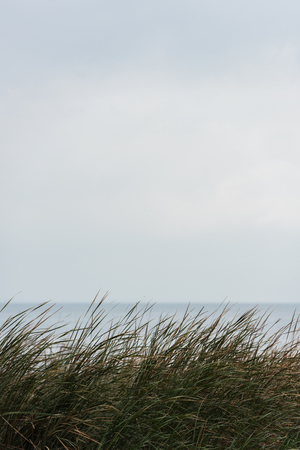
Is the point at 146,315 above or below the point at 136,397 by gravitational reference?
below

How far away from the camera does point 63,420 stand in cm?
254

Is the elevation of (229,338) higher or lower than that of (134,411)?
higher

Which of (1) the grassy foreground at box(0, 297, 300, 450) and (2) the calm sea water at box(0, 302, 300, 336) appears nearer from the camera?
(1) the grassy foreground at box(0, 297, 300, 450)

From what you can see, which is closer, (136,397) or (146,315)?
(136,397)

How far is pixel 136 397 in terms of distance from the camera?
2.87 m

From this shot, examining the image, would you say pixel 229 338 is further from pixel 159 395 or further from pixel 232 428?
pixel 159 395

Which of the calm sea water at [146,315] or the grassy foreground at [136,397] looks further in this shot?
the calm sea water at [146,315]

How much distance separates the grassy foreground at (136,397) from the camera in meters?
2.58

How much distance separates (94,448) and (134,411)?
0.34 meters

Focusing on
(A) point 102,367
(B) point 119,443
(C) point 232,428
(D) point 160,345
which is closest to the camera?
(B) point 119,443

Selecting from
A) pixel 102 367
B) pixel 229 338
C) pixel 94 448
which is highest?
pixel 229 338

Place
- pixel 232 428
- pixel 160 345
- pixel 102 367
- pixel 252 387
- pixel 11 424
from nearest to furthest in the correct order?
pixel 11 424, pixel 102 367, pixel 232 428, pixel 252 387, pixel 160 345

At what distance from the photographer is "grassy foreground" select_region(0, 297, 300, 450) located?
258 cm

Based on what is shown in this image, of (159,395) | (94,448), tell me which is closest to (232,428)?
(159,395)
